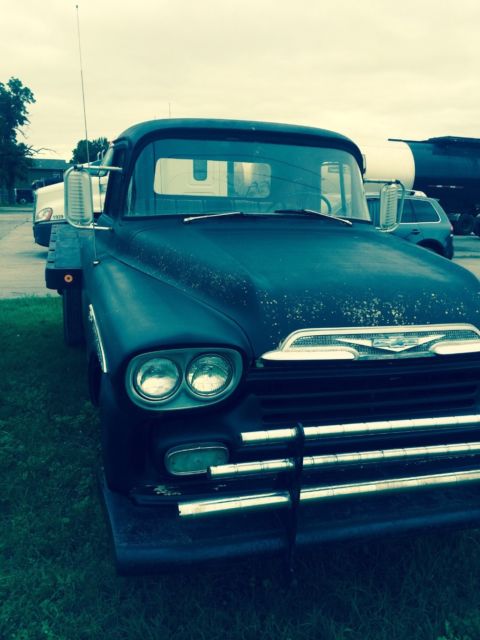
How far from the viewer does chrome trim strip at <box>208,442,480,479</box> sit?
6.70 ft

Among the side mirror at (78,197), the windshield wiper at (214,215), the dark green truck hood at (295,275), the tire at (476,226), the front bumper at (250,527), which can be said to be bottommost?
the tire at (476,226)

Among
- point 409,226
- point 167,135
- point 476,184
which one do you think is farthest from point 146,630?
point 476,184

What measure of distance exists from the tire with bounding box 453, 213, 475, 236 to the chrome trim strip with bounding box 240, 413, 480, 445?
22.3m

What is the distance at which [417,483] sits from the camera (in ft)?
7.46

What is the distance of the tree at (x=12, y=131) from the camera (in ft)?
186

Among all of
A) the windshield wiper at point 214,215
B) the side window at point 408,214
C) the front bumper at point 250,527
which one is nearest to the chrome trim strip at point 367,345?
the front bumper at point 250,527

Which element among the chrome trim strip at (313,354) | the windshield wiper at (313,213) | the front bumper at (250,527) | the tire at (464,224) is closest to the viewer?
the front bumper at (250,527)

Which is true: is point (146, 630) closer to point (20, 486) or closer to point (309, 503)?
point (309, 503)

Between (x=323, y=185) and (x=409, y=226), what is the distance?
8.80 metres

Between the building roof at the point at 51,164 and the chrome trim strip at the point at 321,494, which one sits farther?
the building roof at the point at 51,164

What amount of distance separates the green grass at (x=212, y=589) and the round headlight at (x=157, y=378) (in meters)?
0.66

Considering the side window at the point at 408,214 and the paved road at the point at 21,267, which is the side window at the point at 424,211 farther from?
the paved road at the point at 21,267

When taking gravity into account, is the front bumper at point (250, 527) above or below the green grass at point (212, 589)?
above

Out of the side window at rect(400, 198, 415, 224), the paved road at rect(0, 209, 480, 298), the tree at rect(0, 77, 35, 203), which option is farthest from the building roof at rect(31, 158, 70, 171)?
the side window at rect(400, 198, 415, 224)
